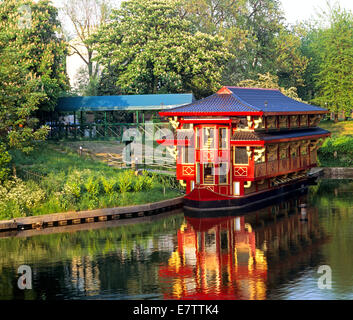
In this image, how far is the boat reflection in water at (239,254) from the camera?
2825 cm

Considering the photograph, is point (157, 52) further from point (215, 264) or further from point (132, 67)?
point (215, 264)

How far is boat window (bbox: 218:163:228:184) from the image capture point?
46781 millimetres

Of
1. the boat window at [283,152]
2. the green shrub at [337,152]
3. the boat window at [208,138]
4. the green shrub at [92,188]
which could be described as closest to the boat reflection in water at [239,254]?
the boat window at [208,138]

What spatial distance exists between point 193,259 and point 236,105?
16.4 m

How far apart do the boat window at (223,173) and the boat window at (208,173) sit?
665mm

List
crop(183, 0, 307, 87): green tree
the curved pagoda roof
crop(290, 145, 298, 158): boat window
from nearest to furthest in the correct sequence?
the curved pagoda roof, crop(290, 145, 298, 158): boat window, crop(183, 0, 307, 87): green tree

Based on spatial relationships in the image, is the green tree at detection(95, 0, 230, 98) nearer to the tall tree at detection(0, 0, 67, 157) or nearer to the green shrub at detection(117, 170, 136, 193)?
the tall tree at detection(0, 0, 67, 157)

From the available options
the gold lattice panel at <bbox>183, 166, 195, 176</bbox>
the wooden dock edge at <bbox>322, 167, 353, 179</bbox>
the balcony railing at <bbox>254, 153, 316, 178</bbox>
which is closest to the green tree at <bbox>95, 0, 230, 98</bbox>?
the wooden dock edge at <bbox>322, 167, 353, 179</bbox>

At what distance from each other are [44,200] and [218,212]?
12.4 metres

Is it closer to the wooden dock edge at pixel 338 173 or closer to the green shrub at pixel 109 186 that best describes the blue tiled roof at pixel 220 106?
the green shrub at pixel 109 186

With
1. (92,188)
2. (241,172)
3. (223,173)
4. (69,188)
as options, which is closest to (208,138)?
(223,173)

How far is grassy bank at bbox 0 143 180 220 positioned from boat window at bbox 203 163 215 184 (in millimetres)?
3463

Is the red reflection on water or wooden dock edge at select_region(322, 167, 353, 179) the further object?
wooden dock edge at select_region(322, 167, 353, 179)

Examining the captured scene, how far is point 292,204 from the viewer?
52500 mm
